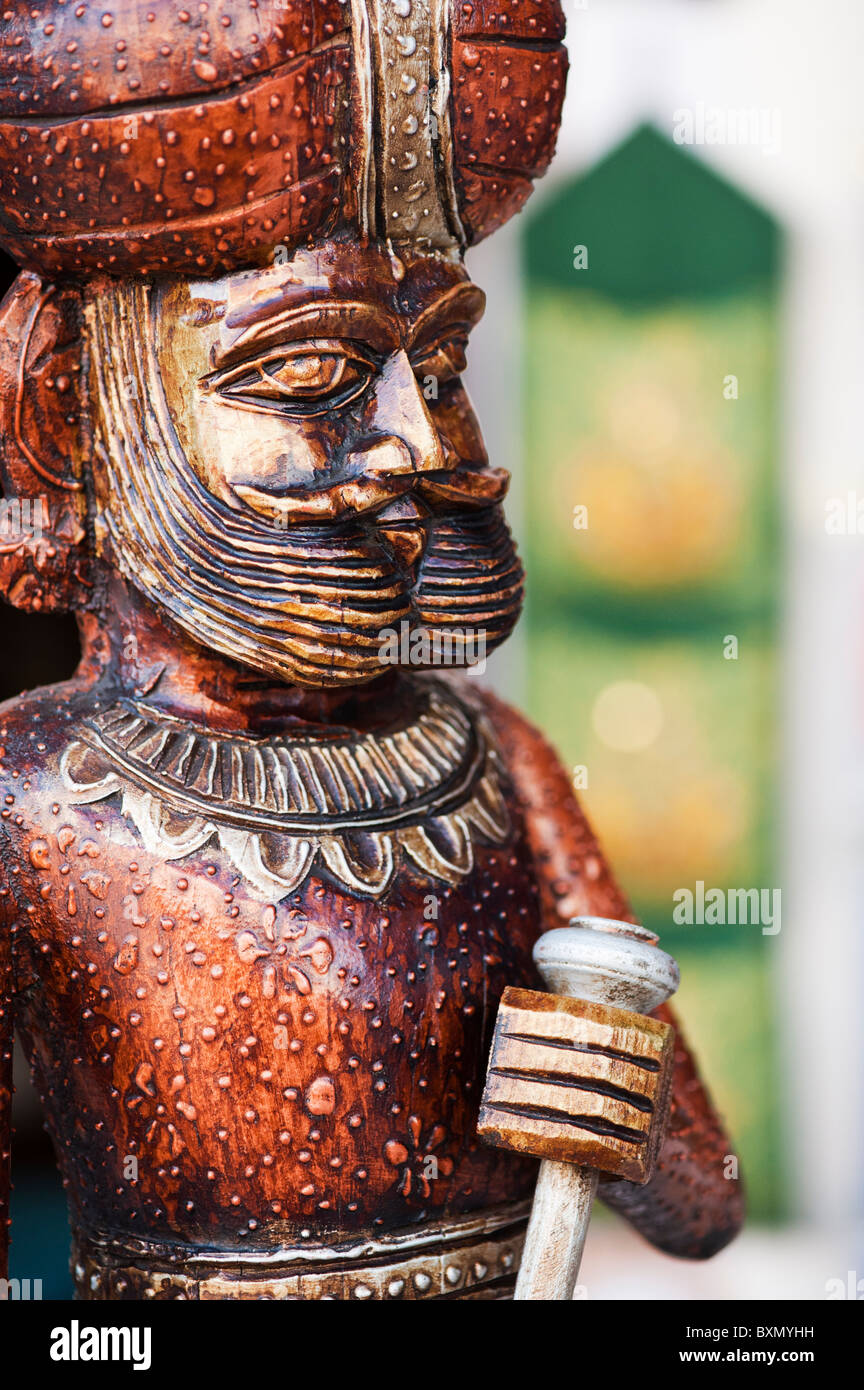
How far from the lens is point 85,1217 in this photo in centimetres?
146

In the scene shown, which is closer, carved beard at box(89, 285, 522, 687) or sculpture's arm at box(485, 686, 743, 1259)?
carved beard at box(89, 285, 522, 687)

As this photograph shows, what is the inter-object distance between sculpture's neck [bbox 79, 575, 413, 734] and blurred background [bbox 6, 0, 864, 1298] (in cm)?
155

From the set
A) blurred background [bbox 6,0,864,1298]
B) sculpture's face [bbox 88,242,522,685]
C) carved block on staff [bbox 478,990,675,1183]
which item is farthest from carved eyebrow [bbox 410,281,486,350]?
blurred background [bbox 6,0,864,1298]

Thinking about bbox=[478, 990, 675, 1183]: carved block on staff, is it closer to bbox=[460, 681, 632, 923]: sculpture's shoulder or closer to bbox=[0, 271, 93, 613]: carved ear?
bbox=[460, 681, 632, 923]: sculpture's shoulder

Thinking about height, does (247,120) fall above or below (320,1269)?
above

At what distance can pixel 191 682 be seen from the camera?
145 centimetres

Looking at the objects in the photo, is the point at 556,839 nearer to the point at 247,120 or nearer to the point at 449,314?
the point at 449,314

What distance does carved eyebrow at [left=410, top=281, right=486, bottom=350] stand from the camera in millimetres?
1377

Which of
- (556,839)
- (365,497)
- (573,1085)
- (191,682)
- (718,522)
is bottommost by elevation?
(573,1085)

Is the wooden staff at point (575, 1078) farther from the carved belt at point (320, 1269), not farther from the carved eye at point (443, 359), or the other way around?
the carved eye at point (443, 359)

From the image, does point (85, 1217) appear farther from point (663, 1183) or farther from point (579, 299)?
point (579, 299)

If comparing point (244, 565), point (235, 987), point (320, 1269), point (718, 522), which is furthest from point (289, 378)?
point (718, 522)

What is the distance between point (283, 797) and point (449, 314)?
0.47m

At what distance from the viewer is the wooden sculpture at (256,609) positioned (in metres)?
1.27
